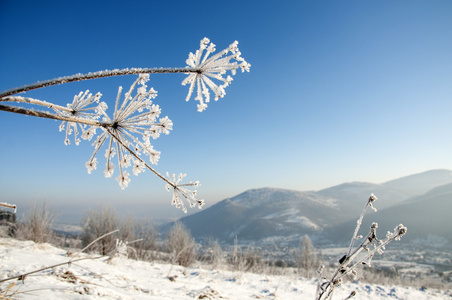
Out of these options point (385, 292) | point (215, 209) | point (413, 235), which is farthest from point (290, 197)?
point (385, 292)

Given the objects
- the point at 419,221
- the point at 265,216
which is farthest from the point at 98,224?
the point at 265,216

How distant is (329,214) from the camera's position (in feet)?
301

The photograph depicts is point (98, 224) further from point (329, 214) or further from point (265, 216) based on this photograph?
point (265, 216)

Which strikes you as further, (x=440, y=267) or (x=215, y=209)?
(x=215, y=209)

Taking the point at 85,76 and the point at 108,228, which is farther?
the point at 108,228

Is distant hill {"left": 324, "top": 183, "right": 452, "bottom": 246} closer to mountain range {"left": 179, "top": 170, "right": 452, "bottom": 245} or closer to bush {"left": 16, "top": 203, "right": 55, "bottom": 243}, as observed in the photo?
mountain range {"left": 179, "top": 170, "right": 452, "bottom": 245}

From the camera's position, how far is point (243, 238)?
277 ft

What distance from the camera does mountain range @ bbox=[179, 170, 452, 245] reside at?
59.8 metres

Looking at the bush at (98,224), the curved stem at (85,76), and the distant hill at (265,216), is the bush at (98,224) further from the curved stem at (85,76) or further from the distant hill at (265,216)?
the distant hill at (265,216)

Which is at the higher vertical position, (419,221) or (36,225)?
(36,225)

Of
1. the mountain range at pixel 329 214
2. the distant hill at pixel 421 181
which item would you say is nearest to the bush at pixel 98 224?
the mountain range at pixel 329 214

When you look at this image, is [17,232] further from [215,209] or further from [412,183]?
[412,183]

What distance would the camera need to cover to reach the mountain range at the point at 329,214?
59.8 metres

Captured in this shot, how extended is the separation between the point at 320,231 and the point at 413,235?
24.0 m
